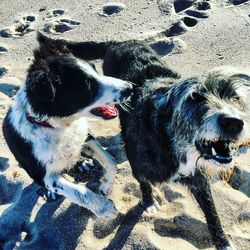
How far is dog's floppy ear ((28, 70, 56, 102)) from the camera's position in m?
4.04

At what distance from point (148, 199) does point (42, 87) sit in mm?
1462

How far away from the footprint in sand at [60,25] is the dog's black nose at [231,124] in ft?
13.9

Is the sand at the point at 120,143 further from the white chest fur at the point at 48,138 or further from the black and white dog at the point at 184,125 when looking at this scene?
the white chest fur at the point at 48,138

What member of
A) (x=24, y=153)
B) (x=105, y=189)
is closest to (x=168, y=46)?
(x=105, y=189)

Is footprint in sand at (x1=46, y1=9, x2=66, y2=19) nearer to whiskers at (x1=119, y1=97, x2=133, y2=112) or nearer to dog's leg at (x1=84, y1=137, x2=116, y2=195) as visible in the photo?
dog's leg at (x1=84, y1=137, x2=116, y2=195)

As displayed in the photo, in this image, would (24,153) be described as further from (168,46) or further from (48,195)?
(168,46)

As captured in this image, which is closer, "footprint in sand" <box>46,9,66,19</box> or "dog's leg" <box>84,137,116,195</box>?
"dog's leg" <box>84,137,116,195</box>

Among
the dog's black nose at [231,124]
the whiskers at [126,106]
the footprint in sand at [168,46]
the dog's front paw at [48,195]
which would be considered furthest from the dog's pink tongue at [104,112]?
the footprint in sand at [168,46]

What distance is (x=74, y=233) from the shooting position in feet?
15.4

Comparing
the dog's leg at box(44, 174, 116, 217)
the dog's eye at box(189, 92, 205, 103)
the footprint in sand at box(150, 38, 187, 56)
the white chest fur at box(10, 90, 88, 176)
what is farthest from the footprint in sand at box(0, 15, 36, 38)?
the dog's eye at box(189, 92, 205, 103)

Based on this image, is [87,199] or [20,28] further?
[20,28]

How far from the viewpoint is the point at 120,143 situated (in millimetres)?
5535

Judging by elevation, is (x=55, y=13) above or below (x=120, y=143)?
above

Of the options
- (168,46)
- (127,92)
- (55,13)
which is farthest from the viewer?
(55,13)
